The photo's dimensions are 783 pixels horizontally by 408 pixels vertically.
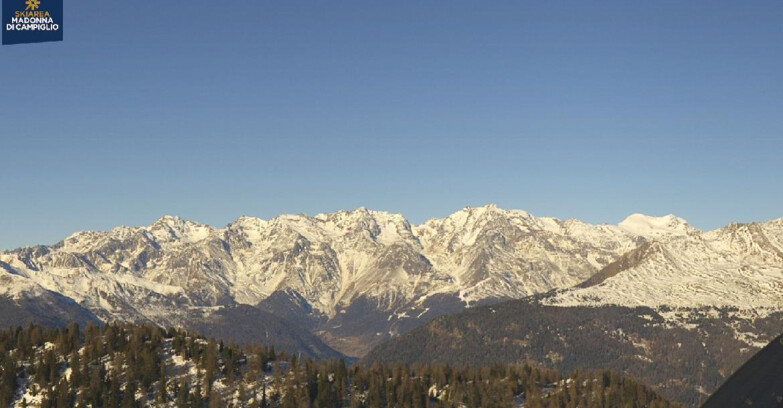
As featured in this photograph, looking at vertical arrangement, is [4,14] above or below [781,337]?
above

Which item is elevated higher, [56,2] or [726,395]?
[56,2]

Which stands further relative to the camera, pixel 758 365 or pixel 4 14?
pixel 4 14

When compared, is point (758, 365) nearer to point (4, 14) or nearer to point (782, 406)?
point (782, 406)

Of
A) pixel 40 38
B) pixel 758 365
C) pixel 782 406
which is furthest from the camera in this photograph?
pixel 40 38

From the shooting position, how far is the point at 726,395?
210 feet

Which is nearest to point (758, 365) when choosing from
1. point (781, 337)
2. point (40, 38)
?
point (781, 337)

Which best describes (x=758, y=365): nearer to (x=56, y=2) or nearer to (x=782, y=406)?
(x=782, y=406)

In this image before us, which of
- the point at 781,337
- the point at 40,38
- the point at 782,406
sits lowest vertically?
the point at 782,406

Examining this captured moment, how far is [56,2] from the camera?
639 ft

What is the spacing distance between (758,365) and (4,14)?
568 feet

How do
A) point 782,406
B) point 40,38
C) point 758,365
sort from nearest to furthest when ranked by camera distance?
point 782,406 → point 758,365 → point 40,38

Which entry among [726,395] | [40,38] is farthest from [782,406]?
[40,38]

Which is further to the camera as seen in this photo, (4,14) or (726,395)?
(4,14)

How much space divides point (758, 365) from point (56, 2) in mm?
172065
